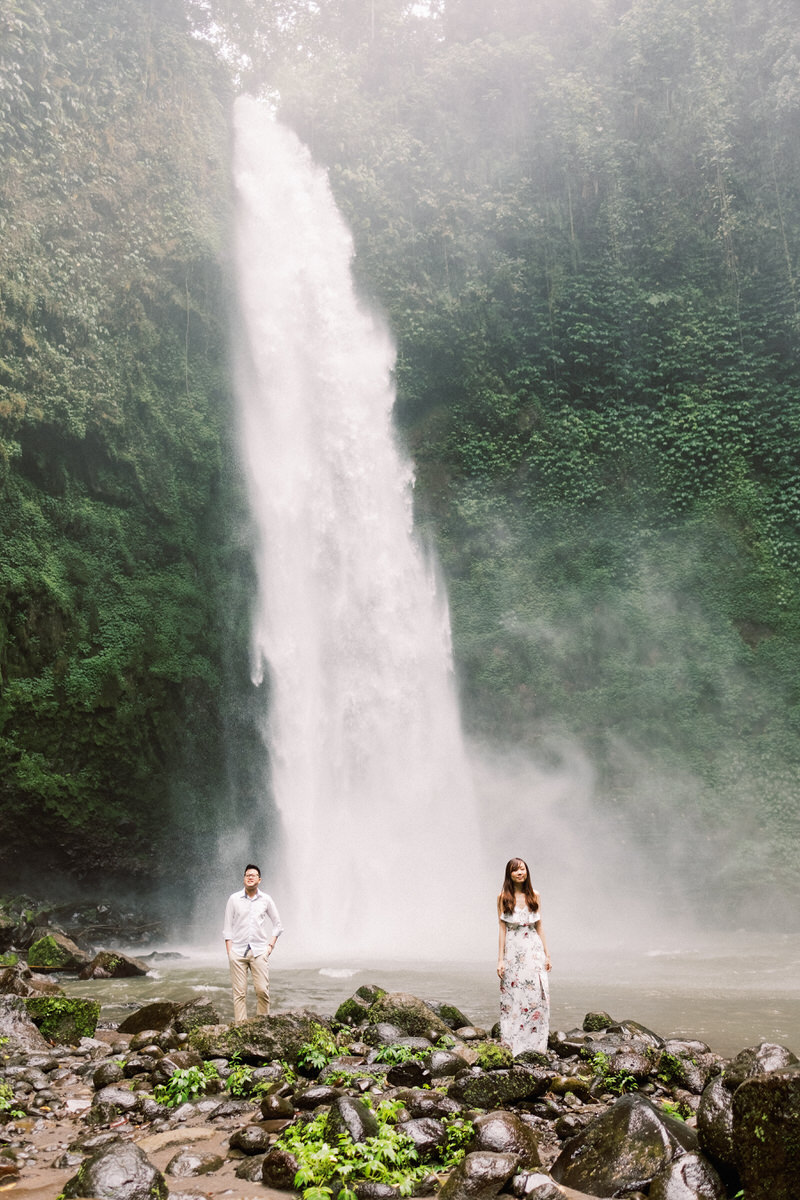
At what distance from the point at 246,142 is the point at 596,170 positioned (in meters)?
9.21

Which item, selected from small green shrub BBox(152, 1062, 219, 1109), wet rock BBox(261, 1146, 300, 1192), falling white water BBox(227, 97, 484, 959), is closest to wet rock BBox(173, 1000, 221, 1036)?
small green shrub BBox(152, 1062, 219, 1109)

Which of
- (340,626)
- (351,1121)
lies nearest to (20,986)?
(351,1121)

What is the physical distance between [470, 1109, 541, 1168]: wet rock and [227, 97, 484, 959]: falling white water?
803 cm

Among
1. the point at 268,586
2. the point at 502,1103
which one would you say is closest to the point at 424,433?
the point at 268,586

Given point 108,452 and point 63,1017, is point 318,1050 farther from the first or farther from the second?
point 108,452

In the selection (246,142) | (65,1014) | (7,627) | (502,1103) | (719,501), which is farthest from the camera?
(246,142)

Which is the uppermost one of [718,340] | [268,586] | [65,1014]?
[718,340]

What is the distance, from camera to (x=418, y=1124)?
3.62m

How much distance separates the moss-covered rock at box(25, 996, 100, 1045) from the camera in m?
6.13

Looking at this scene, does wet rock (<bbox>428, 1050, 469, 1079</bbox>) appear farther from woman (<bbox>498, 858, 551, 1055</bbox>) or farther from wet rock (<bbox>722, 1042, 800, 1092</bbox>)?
wet rock (<bbox>722, 1042, 800, 1092</bbox>)

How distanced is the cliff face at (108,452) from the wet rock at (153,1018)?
8.72 metres

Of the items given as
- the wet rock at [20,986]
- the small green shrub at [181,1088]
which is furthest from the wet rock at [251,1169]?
the wet rock at [20,986]

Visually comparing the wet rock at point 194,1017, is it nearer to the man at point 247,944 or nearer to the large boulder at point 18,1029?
the man at point 247,944

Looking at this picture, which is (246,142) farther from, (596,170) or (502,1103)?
(502,1103)
